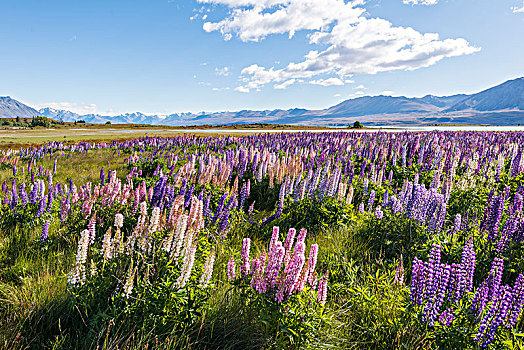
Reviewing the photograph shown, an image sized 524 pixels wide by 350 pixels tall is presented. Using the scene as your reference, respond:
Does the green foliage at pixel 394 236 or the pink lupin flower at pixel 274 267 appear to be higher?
the pink lupin flower at pixel 274 267

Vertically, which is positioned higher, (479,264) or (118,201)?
(118,201)

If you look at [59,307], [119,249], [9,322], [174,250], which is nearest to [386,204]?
[174,250]

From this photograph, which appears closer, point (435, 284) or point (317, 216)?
point (435, 284)

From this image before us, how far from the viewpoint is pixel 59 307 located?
10.1ft

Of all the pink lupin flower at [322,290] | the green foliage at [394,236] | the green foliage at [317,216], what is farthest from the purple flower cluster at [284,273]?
the green foliage at [317,216]

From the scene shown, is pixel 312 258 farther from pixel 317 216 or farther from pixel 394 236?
pixel 317 216

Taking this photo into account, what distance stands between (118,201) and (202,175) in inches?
85.9

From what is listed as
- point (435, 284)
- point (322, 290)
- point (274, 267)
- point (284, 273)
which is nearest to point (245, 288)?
point (274, 267)

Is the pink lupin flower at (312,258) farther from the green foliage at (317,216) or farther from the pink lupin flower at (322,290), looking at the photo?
the green foliage at (317,216)

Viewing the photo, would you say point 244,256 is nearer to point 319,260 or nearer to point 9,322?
point 319,260

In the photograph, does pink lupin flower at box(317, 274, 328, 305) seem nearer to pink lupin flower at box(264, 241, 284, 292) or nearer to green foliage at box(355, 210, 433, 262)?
pink lupin flower at box(264, 241, 284, 292)

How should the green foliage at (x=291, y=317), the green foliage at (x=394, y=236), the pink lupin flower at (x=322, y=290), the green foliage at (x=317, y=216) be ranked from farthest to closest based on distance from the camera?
the green foliage at (x=317, y=216), the green foliage at (x=394, y=236), the pink lupin flower at (x=322, y=290), the green foliage at (x=291, y=317)

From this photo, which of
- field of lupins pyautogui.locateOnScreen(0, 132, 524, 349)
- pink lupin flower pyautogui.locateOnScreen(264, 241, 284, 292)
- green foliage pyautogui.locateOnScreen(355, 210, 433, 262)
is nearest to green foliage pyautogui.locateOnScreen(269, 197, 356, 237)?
green foliage pyautogui.locateOnScreen(355, 210, 433, 262)

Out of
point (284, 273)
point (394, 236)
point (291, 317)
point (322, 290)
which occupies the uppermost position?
point (284, 273)
